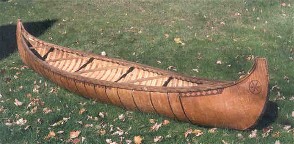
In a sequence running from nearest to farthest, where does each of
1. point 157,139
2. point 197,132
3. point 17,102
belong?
point 157,139 → point 197,132 → point 17,102

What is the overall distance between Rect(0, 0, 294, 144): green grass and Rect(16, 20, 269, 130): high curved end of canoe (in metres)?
0.37

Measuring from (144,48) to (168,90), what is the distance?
6655mm

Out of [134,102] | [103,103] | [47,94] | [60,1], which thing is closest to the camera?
[134,102]

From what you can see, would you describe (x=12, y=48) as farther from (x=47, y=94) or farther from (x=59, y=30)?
(x=47, y=94)

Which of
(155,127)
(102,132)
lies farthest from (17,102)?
(155,127)

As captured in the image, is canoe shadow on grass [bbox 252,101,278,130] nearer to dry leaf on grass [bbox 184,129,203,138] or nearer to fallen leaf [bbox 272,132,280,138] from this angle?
fallen leaf [bbox 272,132,280,138]

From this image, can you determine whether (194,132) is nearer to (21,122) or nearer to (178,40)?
(21,122)

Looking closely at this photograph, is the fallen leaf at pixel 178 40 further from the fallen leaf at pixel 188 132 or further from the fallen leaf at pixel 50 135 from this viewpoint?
the fallen leaf at pixel 50 135

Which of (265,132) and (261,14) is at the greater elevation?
(261,14)

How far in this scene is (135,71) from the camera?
40.9 feet

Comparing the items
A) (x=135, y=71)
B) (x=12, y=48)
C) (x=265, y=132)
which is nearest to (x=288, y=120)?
(x=265, y=132)

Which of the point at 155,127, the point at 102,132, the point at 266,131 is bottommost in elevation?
the point at 102,132

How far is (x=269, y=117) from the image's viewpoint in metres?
10.4

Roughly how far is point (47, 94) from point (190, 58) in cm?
541
